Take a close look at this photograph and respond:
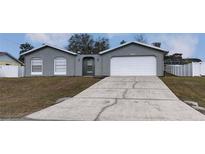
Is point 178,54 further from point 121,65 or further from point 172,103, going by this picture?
point 172,103

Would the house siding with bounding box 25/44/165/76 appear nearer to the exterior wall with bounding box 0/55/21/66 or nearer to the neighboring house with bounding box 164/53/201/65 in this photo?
the exterior wall with bounding box 0/55/21/66

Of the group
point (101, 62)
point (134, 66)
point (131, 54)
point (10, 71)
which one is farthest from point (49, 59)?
point (134, 66)

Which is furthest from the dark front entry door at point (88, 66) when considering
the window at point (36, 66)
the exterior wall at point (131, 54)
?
the window at point (36, 66)

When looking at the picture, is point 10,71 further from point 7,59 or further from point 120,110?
point 120,110

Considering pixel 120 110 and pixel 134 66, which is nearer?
pixel 120 110

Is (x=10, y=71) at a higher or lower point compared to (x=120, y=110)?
higher

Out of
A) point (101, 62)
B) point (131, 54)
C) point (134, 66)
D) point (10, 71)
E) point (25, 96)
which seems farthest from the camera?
point (10, 71)

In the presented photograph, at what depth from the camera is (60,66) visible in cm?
2995

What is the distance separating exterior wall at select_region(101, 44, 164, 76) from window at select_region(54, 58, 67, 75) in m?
→ 4.17

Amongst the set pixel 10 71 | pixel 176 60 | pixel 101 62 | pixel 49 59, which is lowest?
pixel 10 71

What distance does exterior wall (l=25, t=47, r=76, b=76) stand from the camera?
2962 centimetres

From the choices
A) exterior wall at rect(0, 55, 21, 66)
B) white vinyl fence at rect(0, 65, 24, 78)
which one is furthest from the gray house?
exterior wall at rect(0, 55, 21, 66)

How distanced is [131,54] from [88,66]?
5.05 metres
